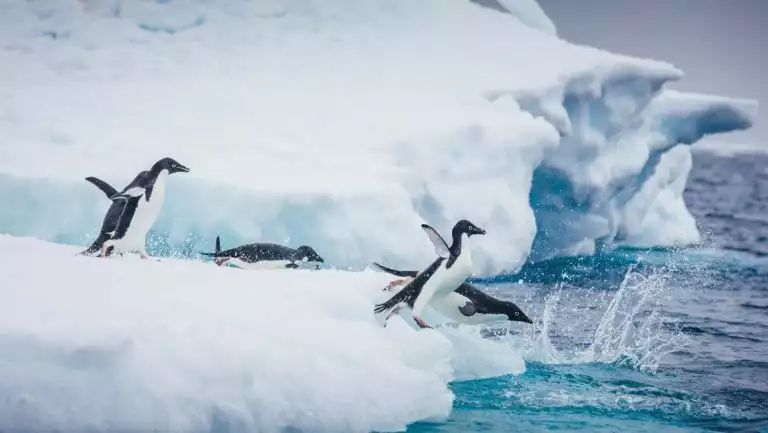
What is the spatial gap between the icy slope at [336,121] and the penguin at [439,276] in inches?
79.0

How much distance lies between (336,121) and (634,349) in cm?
281

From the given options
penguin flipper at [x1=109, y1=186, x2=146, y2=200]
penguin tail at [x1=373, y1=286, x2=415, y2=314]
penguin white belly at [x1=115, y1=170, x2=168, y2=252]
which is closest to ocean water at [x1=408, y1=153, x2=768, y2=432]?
penguin tail at [x1=373, y1=286, x2=415, y2=314]

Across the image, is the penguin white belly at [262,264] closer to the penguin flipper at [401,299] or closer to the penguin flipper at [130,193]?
the penguin flipper at [130,193]

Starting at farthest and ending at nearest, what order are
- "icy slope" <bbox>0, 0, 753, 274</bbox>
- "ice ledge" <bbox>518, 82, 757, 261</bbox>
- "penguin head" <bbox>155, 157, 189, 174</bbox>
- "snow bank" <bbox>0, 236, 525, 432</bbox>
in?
"ice ledge" <bbox>518, 82, 757, 261</bbox> < "icy slope" <bbox>0, 0, 753, 274</bbox> < "penguin head" <bbox>155, 157, 189, 174</bbox> < "snow bank" <bbox>0, 236, 525, 432</bbox>

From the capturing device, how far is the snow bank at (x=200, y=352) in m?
2.23

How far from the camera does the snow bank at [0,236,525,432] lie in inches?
87.7

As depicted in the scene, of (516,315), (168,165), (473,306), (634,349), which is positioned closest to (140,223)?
(168,165)

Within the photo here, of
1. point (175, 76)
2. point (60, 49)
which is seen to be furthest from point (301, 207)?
point (60, 49)

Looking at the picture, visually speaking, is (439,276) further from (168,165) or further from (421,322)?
(168,165)

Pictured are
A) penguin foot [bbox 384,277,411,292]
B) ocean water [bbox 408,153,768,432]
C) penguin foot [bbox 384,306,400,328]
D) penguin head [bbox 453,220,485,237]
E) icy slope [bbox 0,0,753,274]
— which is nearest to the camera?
penguin foot [bbox 384,306,400,328]

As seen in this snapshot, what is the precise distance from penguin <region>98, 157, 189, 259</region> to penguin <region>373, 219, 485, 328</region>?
1.15 m

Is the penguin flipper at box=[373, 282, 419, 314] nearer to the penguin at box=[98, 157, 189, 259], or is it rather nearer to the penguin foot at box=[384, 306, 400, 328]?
the penguin foot at box=[384, 306, 400, 328]

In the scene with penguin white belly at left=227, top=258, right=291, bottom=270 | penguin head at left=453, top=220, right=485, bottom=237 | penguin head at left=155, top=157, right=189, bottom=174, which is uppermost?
penguin head at left=453, top=220, right=485, bottom=237

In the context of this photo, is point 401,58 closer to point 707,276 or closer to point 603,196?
point 603,196
